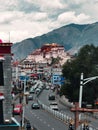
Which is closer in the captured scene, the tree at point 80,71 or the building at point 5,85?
the building at point 5,85

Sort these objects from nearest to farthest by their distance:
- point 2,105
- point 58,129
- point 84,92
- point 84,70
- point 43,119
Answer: point 2,105, point 58,129, point 43,119, point 84,92, point 84,70

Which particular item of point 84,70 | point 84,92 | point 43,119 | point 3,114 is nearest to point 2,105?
point 3,114

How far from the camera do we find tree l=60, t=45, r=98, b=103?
9319 centimetres

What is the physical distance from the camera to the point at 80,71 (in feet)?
317

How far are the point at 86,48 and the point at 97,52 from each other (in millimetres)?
2614

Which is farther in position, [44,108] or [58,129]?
[44,108]

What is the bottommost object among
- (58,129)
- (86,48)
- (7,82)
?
(58,129)

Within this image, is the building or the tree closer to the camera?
the building

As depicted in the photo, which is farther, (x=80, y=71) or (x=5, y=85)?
(x=80, y=71)

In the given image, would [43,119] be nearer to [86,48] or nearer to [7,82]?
[86,48]

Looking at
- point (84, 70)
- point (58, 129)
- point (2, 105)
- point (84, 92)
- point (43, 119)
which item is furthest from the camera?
point (84, 70)

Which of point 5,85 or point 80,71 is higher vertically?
point 80,71

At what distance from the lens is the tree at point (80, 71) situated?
93.2m

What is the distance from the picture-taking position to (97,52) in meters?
99.8
